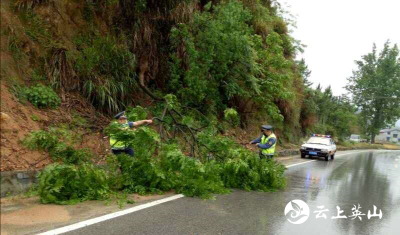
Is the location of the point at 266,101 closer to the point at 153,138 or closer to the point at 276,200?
the point at 276,200

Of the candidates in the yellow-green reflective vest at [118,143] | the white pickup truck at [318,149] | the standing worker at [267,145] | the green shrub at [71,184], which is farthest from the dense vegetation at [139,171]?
the white pickup truck at [318,149]

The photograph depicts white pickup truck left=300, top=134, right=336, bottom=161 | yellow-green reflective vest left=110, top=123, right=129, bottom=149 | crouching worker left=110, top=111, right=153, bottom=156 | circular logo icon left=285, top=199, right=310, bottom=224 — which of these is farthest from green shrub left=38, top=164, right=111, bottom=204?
white pickup truck left=300, top=134, right=336, bottom=161

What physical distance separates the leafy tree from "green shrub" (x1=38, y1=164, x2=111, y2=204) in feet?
215

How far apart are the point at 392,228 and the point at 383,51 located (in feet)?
235

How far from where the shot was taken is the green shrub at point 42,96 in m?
8.59

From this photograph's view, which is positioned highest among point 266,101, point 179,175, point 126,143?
point 266,101

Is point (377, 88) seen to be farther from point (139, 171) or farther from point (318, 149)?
point (139, 171)

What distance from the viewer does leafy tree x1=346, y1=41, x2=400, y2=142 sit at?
65500 mm

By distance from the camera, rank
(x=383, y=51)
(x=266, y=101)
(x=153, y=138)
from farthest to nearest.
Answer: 1. (x=383, y=51)
2. (x=266, y=101)
3. (x=153, y=138)

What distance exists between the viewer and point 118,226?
5004 millimetres

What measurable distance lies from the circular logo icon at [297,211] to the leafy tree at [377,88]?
206ft

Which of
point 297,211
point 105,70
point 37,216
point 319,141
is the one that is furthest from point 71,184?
point 319,141

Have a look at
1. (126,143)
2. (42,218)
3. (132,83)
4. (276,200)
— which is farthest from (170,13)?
(42,218)

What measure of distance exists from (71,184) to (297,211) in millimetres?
4274
